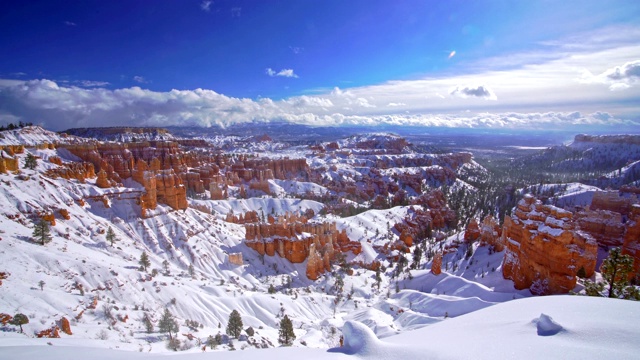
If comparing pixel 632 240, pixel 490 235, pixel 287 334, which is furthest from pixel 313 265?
pixel 632 240

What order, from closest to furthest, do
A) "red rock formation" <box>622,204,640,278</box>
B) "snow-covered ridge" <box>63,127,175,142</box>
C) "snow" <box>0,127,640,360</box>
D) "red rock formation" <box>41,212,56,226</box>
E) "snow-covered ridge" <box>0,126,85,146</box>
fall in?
"snow" <box>0,127,640,360</box>
"red rock formation" <box>622,204,640,278</box>
"red rock formation" <box>41,212,56,226</box>
"snow-covered ridge" <box>0,126,85,146</box>
"snow-covered ridge" <box>63,127,175,142</box>

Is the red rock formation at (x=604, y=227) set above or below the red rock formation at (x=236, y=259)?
above

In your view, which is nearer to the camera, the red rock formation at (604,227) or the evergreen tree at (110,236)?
the evergreen tree at (110,236)

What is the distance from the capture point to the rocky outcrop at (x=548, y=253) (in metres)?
32.0

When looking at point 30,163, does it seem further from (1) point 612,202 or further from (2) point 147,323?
(1) point 612,202

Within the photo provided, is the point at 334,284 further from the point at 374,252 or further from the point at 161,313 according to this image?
the point at 161,313

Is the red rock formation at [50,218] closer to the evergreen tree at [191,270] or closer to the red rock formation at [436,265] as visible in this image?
the evergreen tree at [191,270]

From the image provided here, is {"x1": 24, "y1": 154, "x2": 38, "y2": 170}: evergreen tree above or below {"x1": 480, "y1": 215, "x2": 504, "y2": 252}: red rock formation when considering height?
above

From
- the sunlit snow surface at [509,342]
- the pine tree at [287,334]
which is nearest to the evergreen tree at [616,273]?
the sunlit snow surface at [509,342]

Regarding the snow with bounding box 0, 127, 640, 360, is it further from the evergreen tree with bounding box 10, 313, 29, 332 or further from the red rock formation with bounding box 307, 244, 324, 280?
the red rock formation with bounding box 307, 244, 324, 280

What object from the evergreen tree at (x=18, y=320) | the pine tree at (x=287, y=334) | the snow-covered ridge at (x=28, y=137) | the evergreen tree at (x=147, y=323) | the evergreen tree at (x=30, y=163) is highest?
the snow-covered ridge at (x=28, y=137)

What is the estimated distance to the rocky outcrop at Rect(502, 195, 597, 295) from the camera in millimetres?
31984

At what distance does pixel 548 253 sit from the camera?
3356 centimetres

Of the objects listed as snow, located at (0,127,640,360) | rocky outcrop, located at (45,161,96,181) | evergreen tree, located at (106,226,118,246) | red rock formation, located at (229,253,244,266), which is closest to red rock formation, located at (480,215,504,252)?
snow, located at (0,127,640,360)
